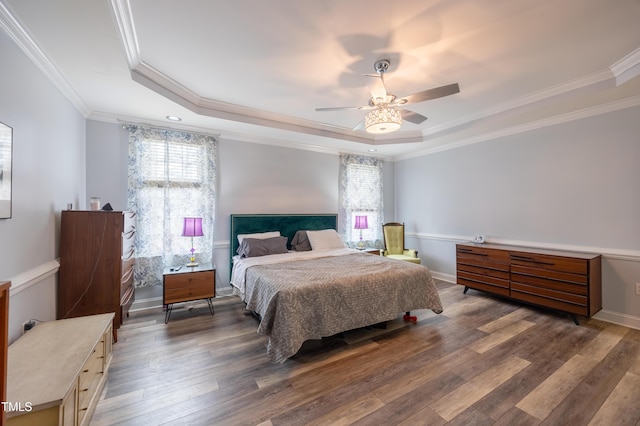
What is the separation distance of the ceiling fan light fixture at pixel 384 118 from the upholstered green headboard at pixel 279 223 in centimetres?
245

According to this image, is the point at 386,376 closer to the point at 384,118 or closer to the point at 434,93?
the point at 384,118

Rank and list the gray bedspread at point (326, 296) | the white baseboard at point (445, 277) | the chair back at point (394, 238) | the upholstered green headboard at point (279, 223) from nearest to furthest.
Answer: the gray bedspread at point (326, 296)
the upholstered green headboard at point (279, 223)
the white baseboard at point (445, 277)
the chair back at point (394, 238)

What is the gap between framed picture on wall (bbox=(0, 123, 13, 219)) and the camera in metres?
1.61

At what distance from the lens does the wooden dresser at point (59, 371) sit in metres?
1.19

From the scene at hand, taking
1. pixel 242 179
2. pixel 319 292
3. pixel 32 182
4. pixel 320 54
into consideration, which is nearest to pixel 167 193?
pixel 242 179

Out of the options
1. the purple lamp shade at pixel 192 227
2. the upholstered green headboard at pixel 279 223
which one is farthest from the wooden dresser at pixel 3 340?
the upholstered green headboard at pixel 279 223

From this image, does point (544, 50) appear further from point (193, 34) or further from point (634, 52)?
point (193, 34)

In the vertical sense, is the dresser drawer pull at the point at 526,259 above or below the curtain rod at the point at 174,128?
below

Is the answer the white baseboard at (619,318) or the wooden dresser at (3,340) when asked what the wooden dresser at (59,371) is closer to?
the wooden dresser at (3,340)

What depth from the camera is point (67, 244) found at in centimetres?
242

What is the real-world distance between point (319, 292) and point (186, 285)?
1.81 metres

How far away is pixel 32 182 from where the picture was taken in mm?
2014

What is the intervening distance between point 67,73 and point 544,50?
14.3 feet

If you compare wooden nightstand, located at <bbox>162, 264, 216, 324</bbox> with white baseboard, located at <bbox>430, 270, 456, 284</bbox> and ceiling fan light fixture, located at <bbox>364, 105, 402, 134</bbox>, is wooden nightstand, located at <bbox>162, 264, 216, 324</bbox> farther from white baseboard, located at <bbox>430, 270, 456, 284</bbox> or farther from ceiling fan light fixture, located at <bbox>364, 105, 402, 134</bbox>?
white baseboard, located at <bbox>430, 270, 456, 284</bbox>
